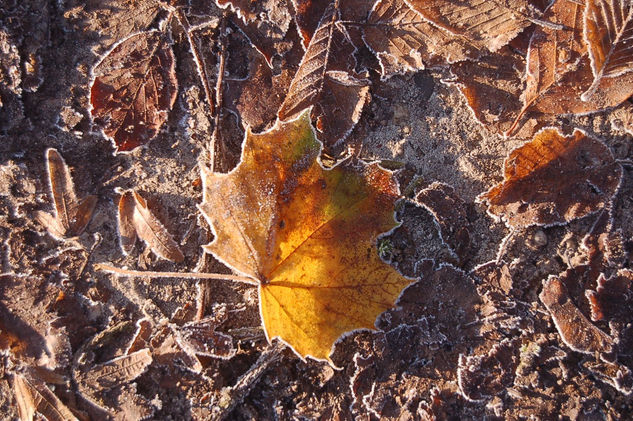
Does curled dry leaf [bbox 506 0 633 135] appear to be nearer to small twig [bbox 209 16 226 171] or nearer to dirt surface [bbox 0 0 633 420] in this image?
dirt surface [bbox 0 0 633 420]

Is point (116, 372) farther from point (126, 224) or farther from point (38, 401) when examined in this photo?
point (126, 224)

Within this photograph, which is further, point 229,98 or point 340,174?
point 229,98

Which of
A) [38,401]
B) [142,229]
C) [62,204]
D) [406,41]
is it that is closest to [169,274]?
[142,229]

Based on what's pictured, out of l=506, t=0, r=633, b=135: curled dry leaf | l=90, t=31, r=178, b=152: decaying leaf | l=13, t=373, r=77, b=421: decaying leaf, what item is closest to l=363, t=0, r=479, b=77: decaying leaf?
l=506, t=0, r=633, b=135: curled dry leaf

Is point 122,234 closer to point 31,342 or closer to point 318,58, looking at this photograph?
point 31,342

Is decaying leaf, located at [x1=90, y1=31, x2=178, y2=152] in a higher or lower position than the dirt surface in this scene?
higher

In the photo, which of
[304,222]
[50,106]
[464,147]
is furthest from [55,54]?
[464,147]
